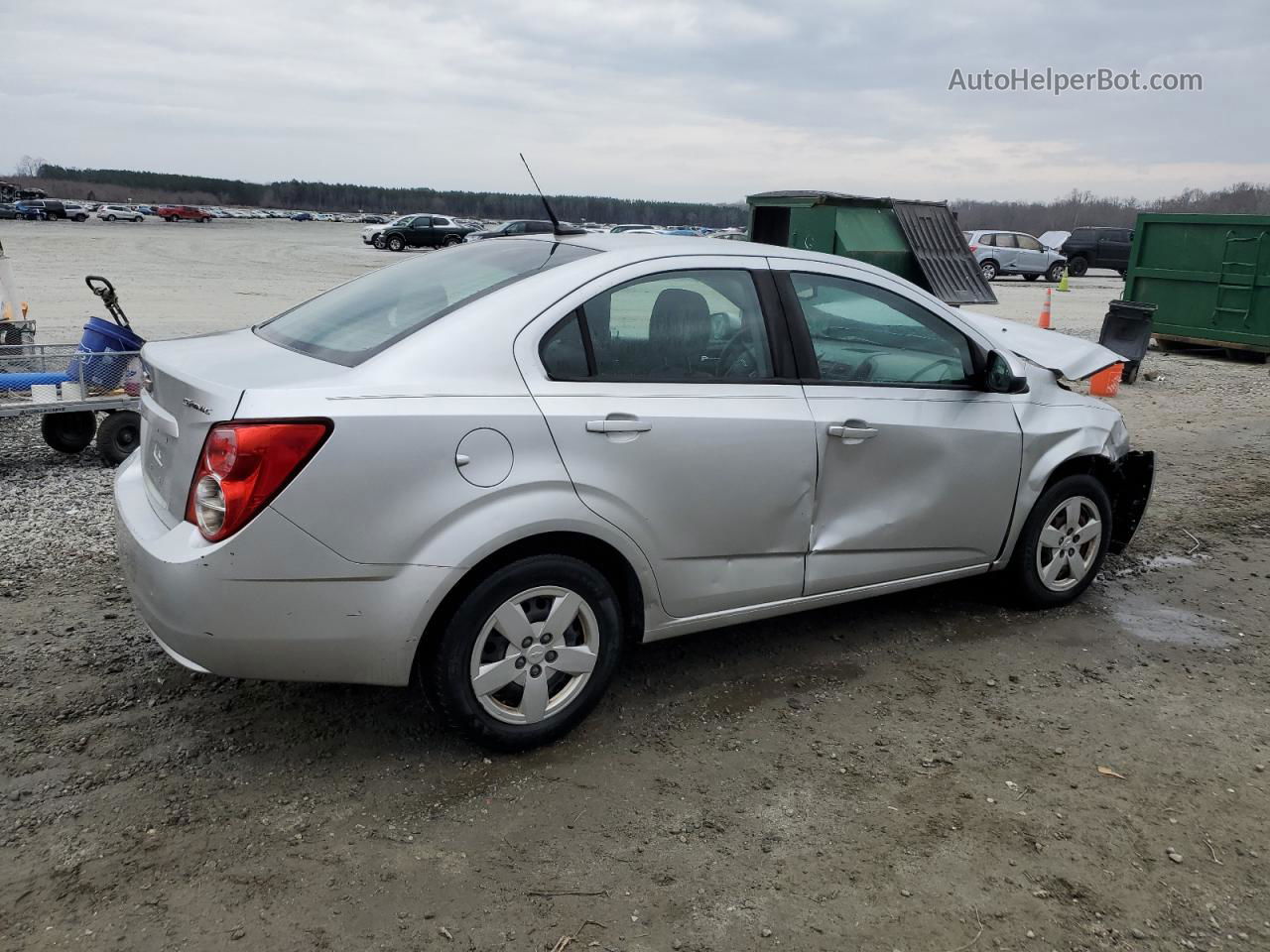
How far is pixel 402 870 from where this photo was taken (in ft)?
9.34

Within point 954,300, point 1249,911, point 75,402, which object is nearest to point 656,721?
point 1249,911

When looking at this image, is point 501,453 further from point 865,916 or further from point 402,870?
point 865,916

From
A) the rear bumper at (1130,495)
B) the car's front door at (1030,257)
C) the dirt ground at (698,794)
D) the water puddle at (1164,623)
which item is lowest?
the dirt ground at (698,794)

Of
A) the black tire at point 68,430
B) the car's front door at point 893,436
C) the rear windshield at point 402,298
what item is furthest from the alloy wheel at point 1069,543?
the black tire at point 68,430

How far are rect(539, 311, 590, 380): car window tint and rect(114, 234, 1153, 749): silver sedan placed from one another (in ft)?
0.04

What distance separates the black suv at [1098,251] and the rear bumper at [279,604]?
3762cm

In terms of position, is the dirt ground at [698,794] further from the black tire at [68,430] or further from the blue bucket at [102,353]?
the black tire at [68,430]

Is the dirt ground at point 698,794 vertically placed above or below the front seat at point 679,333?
below

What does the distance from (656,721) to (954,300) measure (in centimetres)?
1038

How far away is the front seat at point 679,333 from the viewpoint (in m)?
3.61

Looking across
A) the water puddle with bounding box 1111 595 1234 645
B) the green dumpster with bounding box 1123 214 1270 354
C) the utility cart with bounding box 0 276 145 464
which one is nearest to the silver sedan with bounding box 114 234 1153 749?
the water puddle with bounding box 1111 595 1234 645

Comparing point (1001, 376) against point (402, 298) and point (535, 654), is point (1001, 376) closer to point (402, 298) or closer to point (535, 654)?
point (535, 654)

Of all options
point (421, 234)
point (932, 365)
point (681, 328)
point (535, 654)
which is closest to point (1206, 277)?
point (932, 365)

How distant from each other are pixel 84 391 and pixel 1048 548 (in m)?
5.82
